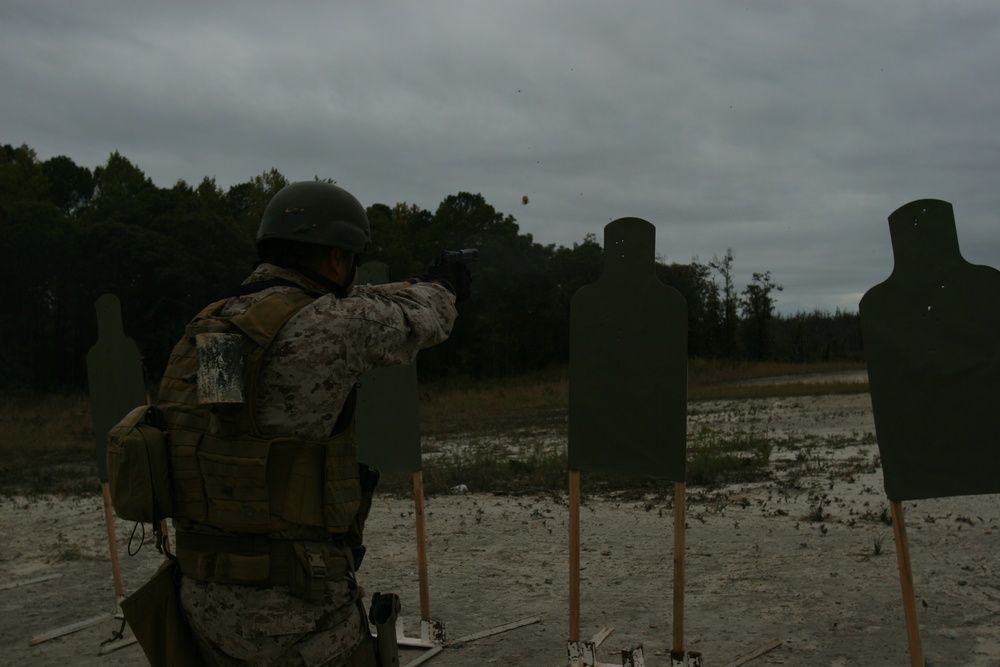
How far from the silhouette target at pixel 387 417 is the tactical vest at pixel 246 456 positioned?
258cm

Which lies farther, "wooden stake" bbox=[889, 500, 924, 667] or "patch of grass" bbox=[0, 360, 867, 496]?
"patch of grass" bbox=[0, 360, 867, 496]

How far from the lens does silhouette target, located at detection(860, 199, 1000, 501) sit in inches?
149

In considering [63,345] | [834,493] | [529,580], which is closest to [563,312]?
[63,345]

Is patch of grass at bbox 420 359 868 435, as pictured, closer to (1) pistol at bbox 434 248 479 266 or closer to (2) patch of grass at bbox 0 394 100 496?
(2) patch of grass at bbox 0 394 100 496

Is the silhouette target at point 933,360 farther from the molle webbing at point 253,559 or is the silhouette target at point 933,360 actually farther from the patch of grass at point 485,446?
the patch of grass at point 485,446

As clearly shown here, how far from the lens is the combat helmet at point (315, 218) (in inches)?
103

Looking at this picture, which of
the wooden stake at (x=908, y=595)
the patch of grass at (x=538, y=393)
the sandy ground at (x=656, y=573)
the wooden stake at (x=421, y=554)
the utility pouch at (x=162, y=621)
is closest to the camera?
the utility pouch at (x=162, y=621)

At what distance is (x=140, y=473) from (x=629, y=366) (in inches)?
101

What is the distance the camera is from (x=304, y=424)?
2418mm

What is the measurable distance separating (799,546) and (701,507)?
5.21 feet

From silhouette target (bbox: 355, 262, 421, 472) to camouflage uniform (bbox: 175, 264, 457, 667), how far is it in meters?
2.54

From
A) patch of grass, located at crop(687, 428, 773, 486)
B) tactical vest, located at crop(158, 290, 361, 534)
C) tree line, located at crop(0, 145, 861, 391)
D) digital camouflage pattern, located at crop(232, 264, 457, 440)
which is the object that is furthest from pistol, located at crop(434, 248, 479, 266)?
tree line, located at crop(0, 145, 861, 391)

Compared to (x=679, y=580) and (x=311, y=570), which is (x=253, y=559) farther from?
(x=679, y=580)

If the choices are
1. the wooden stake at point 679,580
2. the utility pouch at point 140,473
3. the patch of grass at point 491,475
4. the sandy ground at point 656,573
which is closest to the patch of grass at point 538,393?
the patch of grass at point 491,475
